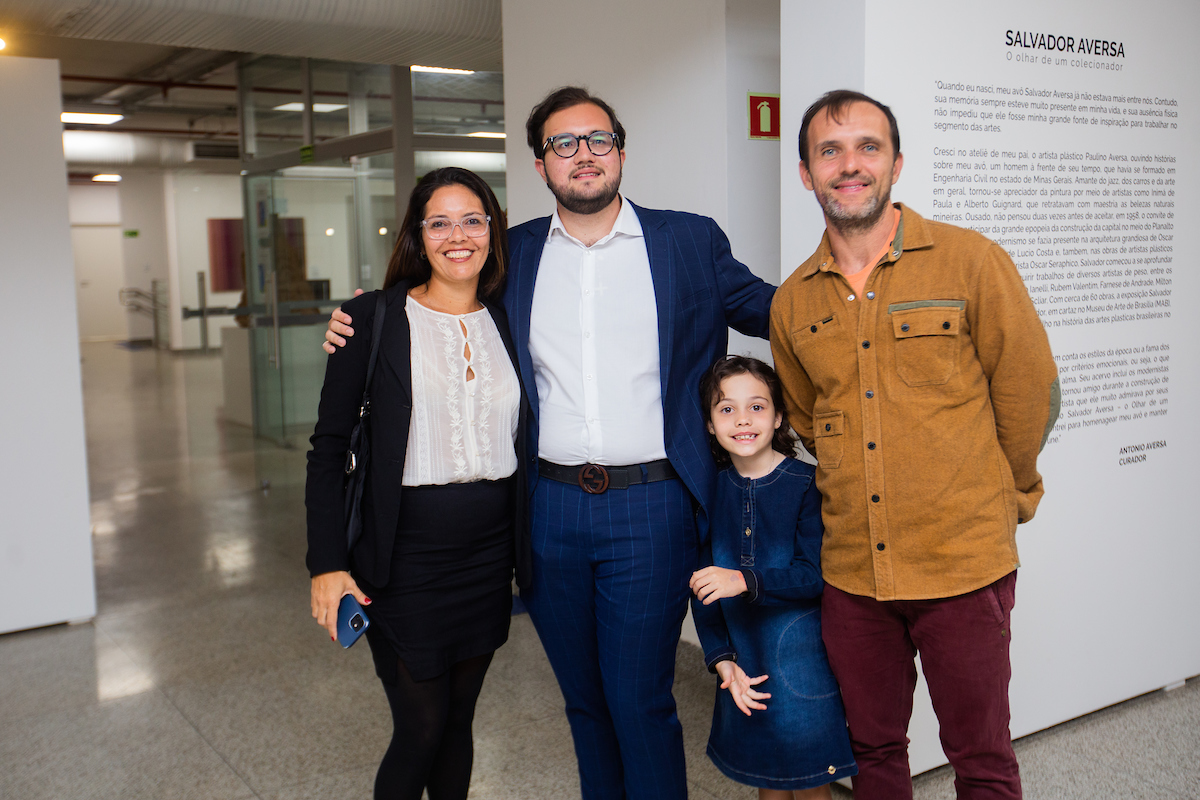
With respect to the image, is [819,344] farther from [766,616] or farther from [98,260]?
[98,260]

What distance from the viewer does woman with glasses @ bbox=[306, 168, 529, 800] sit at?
6.81ft

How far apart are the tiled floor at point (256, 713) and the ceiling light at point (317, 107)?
3283mm

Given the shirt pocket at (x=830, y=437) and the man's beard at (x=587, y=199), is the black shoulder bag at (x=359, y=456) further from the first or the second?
the shirt pocket at (x=830, y=437)

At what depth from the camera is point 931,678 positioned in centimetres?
191

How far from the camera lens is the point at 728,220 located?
3.28 meters

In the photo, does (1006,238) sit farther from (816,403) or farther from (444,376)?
(444,376)

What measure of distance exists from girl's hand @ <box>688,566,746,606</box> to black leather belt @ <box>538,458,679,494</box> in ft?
1.00

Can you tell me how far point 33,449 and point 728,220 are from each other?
3.07 metres

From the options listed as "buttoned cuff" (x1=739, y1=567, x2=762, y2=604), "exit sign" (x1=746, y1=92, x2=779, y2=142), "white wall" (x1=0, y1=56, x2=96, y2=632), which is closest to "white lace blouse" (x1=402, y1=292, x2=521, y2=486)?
"buttoned cuff" (x1=739, y1=567, x2=762, y2=604)

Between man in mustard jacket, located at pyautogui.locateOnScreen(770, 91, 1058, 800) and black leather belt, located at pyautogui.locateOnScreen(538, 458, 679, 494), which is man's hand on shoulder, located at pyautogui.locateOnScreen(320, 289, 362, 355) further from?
man in mustard jacket, located at pyautogui.locateOnScreen(770, 91, 1058, 800)

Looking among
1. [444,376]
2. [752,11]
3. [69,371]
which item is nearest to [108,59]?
[69,371]

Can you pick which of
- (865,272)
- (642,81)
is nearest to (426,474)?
(865,272)

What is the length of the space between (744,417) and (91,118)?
44.7 ft

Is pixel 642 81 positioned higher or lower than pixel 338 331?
higher
